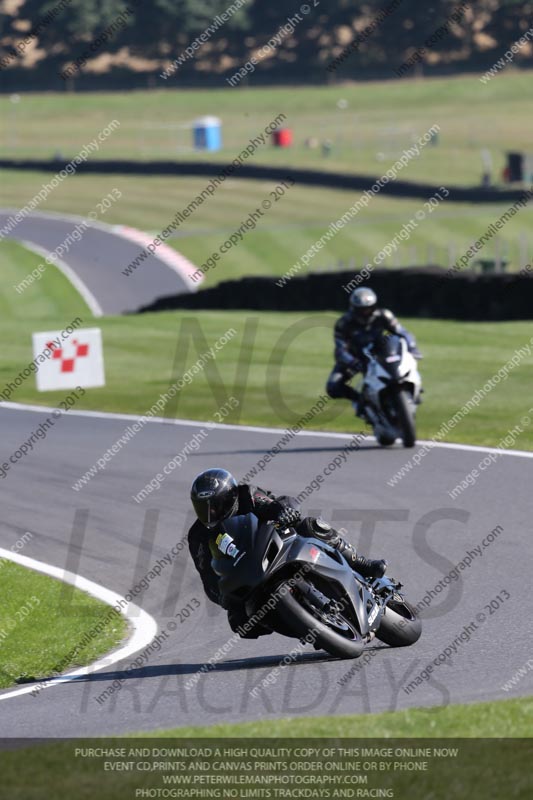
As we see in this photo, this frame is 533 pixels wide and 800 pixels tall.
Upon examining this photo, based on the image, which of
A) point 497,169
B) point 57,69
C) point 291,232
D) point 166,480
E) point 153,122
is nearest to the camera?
point 166,480

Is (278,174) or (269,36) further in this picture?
(269,36)

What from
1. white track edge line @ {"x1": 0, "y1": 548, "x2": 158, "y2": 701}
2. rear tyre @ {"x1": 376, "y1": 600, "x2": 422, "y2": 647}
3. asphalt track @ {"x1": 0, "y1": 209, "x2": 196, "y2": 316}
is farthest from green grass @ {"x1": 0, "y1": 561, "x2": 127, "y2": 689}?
asphalt track @ {"x1": 0, "y1": 209, "x2": 196, "y2": 316}

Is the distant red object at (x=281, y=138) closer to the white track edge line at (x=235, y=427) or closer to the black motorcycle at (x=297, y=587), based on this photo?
the white track edge line at (x=235, y=427)

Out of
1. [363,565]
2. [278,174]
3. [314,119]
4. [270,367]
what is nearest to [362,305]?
[363,565]

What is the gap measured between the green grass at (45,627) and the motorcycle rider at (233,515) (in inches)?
60.9

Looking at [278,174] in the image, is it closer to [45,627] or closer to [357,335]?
[357,335]

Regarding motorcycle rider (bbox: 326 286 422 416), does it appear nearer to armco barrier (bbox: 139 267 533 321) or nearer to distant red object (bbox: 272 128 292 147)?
armco barrier (bbox: 139 267 533 321)

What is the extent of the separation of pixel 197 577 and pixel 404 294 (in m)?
18.8

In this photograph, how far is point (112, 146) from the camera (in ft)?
278

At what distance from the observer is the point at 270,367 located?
2469cm

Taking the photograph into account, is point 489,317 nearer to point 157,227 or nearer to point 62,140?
point 157,227

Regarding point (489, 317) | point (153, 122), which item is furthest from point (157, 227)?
point (153, 122)

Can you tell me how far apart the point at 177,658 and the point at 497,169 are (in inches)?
2409
